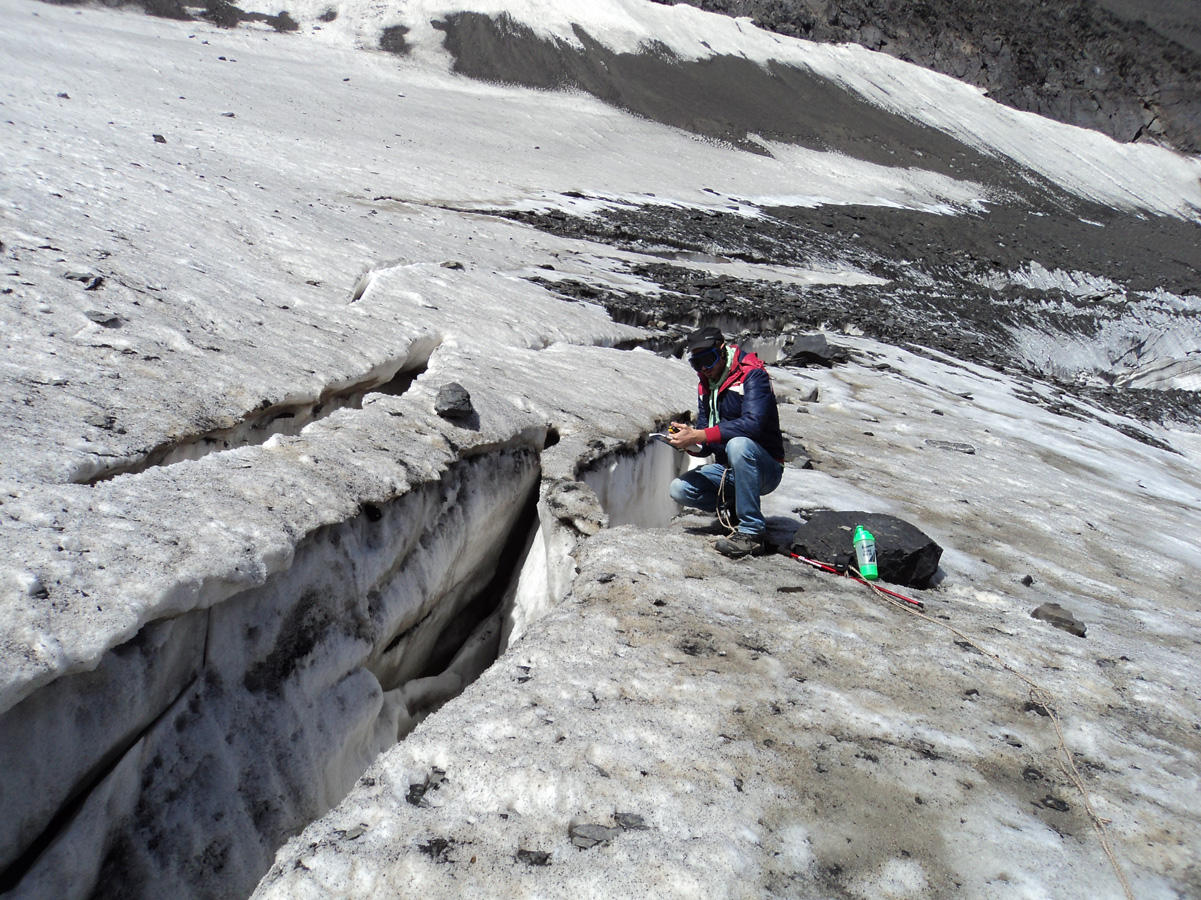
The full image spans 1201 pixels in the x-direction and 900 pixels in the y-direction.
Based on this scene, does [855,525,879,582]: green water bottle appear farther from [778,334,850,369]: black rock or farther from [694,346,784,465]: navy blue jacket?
[778,334,850,369]: black rock

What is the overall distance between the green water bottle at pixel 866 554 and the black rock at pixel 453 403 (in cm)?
185

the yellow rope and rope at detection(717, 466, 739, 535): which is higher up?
the yellow rope

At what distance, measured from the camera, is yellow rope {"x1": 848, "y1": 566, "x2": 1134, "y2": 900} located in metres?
2.18

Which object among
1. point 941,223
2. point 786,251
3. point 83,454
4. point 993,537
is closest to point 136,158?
point 83,454

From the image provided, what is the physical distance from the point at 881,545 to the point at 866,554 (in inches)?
4.1

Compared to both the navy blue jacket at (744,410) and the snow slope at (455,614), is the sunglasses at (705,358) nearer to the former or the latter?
the navy blue jacket at (744,410)

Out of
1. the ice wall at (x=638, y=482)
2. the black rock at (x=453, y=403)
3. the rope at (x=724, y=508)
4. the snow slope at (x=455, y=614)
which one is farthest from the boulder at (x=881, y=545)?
the black rock at (x=453, y=403)

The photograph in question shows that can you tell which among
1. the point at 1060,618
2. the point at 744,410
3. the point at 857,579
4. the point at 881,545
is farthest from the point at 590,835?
the point at 1060,618

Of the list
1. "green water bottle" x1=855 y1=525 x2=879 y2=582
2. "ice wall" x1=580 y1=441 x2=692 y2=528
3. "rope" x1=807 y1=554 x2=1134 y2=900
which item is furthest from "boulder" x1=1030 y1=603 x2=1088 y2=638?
"ice wall" x1=580 y1=441 x2=692 y2=528

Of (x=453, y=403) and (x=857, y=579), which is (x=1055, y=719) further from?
(x=453, y=403)

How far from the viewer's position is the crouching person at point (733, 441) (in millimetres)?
3949

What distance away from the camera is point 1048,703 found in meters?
2.89

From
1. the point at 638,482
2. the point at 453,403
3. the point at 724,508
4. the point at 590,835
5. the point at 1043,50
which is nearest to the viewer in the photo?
the point at 590,835

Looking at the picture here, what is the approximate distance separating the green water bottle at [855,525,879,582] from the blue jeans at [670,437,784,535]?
43 cm
